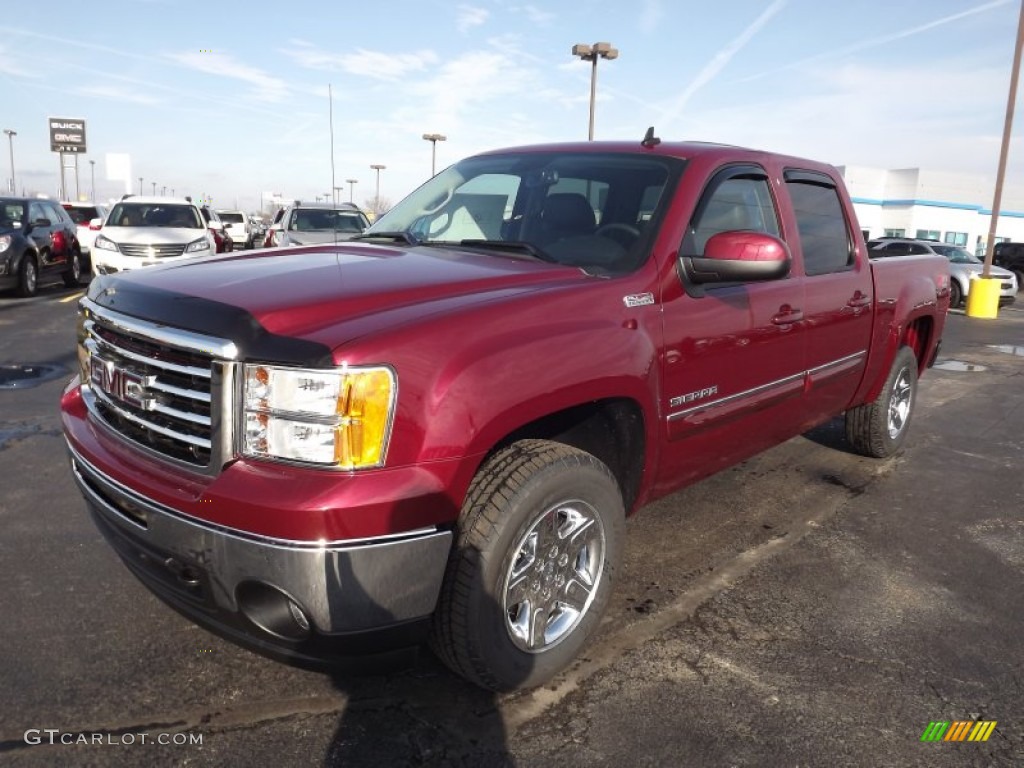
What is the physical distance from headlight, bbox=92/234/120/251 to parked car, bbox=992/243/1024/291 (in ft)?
84.0

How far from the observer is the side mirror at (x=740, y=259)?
2971mm

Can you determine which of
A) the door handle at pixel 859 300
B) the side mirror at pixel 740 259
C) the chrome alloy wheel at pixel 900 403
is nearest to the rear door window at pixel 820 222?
the door handle at pixel 859 300

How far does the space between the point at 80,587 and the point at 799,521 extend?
11.5 feet

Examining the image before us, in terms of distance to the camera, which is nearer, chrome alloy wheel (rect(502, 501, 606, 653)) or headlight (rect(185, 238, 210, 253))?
chrome alloy wheel (rect(502, 501, 606, 653))

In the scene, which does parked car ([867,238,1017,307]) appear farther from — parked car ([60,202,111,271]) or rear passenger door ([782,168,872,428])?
parked car ([60,202,111,271])

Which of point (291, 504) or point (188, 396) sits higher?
point (188, 396)

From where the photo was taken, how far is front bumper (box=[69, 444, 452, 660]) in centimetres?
204

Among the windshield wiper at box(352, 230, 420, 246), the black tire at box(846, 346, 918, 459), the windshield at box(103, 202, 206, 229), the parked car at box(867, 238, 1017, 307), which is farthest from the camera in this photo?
the parked car at box(867, 238, 1017, 307)

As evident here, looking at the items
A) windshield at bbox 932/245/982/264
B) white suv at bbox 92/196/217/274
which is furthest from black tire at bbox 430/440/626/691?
windshield at bbox 932/245/982/264

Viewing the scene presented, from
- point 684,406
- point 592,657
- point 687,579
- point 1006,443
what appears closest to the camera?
point 592,657

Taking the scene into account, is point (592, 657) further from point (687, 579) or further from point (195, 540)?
point (195, 540)

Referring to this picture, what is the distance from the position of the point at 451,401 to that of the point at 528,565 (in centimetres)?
70

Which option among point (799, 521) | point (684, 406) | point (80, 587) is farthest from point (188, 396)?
point (799, 521)

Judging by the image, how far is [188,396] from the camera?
2.23m
